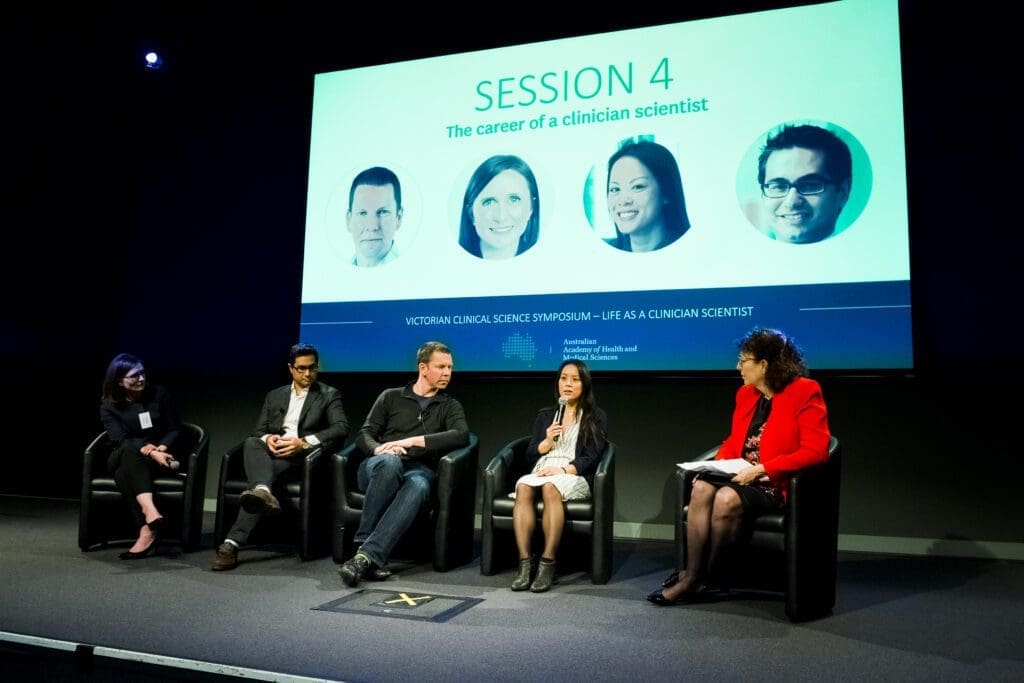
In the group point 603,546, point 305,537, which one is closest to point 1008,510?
point 603,546

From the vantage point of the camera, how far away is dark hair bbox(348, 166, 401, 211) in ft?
16.0

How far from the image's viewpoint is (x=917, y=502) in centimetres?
399

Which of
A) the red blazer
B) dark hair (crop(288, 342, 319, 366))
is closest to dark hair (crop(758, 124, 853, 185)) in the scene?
the red blazer

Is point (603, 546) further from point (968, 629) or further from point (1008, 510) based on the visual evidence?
point (1008, 510)

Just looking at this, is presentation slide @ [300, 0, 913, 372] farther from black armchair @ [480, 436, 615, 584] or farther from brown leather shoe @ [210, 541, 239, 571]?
brown leather shoe @ [210, 541, 239, 571]

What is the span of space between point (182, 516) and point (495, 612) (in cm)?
199

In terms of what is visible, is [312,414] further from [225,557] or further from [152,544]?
[152,544]

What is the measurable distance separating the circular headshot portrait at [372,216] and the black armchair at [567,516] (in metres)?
1.67

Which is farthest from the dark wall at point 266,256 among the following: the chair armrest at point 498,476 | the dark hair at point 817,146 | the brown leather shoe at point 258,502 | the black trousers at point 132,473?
the black trousers at point 132,473

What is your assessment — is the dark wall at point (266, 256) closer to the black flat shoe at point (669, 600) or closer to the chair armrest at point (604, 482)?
the chair armrest at point (604, 482)

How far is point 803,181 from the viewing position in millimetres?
4043

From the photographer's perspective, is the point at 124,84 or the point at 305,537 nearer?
the point at 305,537

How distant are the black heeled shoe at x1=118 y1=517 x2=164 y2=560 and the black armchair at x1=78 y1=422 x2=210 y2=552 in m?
0.13

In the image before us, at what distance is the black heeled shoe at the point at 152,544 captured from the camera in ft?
12.6
